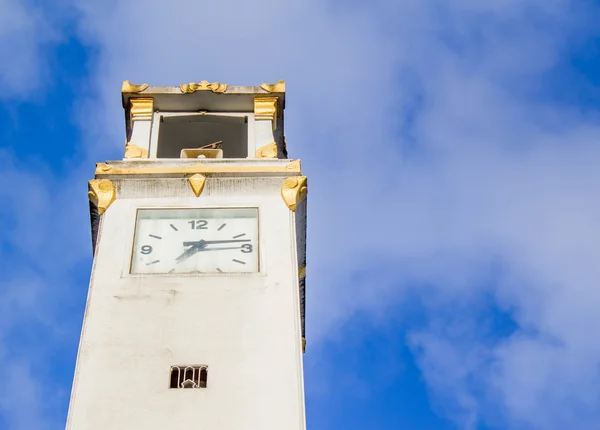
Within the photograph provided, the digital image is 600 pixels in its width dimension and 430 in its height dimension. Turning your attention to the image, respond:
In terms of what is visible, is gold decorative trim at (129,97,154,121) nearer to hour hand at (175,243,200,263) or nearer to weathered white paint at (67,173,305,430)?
weathered white paint at (67,173,305,430)

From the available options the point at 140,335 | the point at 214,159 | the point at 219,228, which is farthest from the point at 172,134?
the point at 140,335

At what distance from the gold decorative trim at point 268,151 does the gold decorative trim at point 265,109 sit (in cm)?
118

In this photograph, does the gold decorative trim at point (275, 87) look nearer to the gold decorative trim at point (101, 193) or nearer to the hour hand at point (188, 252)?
the gold decorative trim at point (101, 193)

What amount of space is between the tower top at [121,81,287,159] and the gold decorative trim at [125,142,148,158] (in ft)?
2.09

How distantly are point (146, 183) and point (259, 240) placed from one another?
2.44 metres

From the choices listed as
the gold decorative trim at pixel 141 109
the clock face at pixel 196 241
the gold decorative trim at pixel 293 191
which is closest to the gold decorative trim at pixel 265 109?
the gold decorative trim at pixel 141 109

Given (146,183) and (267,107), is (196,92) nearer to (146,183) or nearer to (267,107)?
(267,107)

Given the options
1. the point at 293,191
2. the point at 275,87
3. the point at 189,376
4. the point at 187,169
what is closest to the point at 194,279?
the point at 189,376

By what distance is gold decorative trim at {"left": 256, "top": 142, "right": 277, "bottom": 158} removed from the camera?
840 inches

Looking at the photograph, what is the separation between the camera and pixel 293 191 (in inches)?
779

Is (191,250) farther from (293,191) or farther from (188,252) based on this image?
(293,191)

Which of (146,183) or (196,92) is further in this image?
(196,92)

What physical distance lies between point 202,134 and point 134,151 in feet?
8.53

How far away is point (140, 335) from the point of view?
16953 mm
